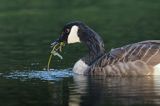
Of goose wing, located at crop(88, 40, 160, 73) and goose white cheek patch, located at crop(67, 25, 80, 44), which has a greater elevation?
goose white cheek patch, located at crop(67, 25, 80, 44)

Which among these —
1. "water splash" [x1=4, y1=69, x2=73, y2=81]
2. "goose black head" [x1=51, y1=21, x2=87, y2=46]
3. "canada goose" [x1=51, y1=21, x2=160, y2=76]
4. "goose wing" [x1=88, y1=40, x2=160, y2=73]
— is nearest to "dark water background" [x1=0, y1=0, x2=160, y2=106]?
"water splash" [x1=4, y1=69, x2=73, y2=81]

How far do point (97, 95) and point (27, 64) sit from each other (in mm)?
6866

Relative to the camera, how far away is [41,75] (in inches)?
993

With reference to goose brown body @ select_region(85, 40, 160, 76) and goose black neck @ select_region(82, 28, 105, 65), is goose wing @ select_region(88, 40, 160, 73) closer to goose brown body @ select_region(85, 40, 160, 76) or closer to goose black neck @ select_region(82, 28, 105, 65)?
goose brown body @ select_region(85, 40, 160, 76)

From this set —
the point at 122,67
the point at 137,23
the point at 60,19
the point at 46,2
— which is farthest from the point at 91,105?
the point at 46,2

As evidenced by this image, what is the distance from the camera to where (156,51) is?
24.6 meters

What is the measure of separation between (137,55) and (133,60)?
0.20 m

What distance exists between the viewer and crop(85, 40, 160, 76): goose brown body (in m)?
24.6

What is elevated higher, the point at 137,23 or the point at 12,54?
the point at 137,23

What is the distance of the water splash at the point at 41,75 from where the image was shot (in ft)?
81.7

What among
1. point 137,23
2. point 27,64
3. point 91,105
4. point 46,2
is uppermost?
point 46,2

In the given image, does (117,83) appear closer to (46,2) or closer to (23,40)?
(23,40)

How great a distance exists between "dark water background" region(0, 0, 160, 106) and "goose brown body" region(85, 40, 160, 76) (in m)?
0.47

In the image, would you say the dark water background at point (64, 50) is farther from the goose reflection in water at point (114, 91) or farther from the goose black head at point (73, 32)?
the goose black head at point (73, 32)
